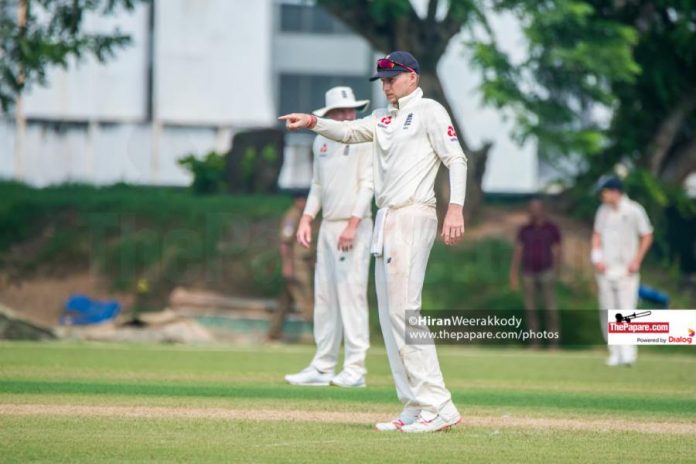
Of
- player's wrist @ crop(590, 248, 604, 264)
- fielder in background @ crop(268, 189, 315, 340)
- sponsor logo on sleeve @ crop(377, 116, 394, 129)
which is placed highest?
sponsor logo on sleeve @ crop(377, 116, 394, 129)

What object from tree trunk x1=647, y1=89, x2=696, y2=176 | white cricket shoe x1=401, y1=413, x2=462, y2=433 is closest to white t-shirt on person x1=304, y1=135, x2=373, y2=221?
white cricket shoe x1=401, y1=413, x2=462, y2=433

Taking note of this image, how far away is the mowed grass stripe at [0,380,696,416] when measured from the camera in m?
13.8

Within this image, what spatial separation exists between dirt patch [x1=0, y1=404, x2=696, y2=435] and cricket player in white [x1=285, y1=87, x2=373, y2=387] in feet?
9.75

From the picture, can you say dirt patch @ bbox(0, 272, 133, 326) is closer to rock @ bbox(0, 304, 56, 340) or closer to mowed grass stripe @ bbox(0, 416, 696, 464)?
rock @ bbox(0, 304, 56, 340)

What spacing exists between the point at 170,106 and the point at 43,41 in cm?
1854

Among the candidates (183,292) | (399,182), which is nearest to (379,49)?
(183,292)

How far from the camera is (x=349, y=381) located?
50.3ft

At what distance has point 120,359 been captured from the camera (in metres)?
19.3

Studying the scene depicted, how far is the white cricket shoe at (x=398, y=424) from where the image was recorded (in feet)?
36.6

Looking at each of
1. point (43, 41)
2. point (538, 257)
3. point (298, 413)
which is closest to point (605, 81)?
point (538, 257)

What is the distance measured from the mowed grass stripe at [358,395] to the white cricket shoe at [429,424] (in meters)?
2.59

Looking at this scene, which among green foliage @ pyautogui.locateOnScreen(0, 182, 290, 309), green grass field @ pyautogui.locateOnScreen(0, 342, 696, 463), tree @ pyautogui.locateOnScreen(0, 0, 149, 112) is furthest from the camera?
green foliage @ pyautogui.locateOnScreen(0, 182, 290, 309)

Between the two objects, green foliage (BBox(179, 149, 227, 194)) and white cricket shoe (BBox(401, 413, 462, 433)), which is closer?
white cricket shoe (BBox(401, 413, 462, 433))

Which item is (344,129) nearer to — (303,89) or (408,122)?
(408,122)
